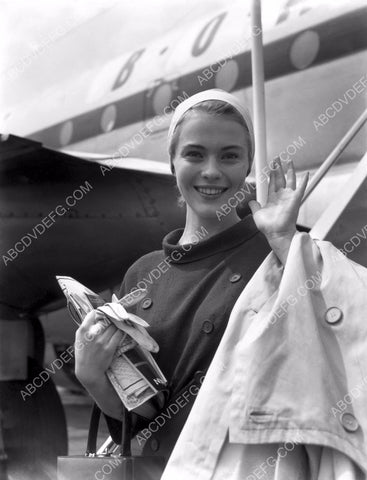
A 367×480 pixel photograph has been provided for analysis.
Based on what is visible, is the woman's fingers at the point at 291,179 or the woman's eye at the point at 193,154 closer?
the woman's fingers at the point at 291,179

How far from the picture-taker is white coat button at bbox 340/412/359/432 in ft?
3.86

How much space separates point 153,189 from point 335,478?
4042 mm

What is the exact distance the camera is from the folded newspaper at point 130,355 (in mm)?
1438

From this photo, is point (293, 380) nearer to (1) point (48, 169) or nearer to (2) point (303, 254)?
(2) point (303, 254)

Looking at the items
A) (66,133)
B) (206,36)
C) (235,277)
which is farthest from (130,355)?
(66,133)

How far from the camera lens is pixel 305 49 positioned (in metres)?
5.05

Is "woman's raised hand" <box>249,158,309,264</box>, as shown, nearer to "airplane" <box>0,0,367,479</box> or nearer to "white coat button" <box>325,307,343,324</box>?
"white coat button" <box>325,307,343,324</box>

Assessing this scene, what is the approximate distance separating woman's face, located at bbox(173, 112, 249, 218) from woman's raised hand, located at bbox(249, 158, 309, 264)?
0.13 m

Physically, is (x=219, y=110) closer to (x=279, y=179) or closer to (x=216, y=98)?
(x=216, y=98)

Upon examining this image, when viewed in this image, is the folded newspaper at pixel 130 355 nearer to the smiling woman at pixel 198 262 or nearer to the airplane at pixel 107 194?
the smiling woman at pixel 198 262

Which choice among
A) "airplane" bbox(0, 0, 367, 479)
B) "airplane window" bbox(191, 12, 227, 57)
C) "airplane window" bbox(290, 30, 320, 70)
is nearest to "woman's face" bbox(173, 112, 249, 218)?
"airplane" bbox(0, 0, 367, 479)

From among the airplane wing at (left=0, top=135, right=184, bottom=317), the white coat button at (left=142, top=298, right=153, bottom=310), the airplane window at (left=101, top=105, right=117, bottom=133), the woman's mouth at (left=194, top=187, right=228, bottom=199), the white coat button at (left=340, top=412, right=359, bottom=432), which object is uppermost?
the airplane window at (left=101, top=105, right=117, bottom=133)

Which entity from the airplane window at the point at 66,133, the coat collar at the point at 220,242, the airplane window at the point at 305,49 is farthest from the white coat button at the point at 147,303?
the airplane window at the point at 66,133

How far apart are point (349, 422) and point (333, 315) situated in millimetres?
172
